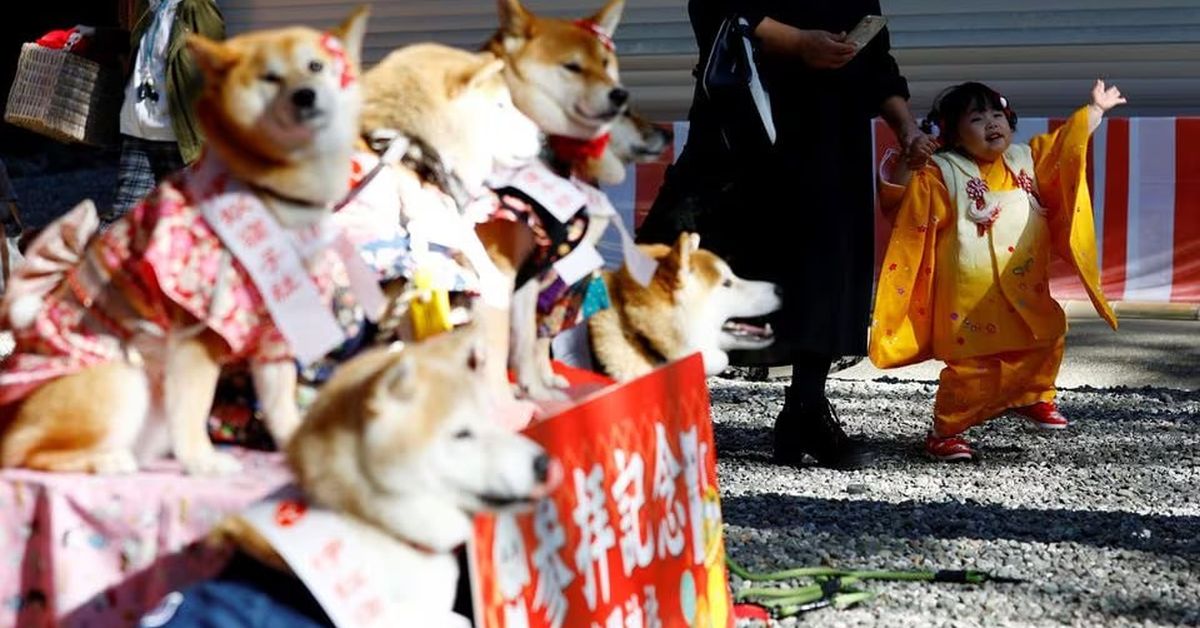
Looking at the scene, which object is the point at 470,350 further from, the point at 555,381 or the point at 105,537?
the point at 555,381

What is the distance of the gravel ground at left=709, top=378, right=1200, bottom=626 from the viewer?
4.00 meters

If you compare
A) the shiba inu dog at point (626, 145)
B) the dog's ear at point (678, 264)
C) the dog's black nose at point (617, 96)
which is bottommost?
the dog's ear at point (678, 264)

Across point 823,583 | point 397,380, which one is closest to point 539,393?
point 397,380

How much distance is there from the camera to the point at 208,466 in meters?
2.42

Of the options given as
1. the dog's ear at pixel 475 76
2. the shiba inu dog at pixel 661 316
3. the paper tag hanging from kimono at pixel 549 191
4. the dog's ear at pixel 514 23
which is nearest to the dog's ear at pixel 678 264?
the shiba inu dog at pixel 661 316

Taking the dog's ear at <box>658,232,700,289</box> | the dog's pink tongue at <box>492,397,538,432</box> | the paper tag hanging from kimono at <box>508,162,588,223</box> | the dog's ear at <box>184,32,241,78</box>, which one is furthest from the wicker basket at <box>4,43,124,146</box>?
the dog's ear at <box>184,32,241,78</box>

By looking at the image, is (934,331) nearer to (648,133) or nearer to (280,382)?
(648,133)

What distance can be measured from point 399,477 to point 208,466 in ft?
1.37

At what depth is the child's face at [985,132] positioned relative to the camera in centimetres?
554

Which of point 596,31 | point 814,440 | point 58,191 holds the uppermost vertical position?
point 596,31

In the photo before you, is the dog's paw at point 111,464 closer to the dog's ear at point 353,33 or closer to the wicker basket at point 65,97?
the dog's ear at point 353,33

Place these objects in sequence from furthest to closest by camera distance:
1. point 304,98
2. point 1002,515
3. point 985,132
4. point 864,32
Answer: point 985,132, point 1002,515, point 864,32, point 304,98

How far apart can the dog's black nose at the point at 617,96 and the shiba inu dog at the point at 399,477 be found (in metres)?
0.90

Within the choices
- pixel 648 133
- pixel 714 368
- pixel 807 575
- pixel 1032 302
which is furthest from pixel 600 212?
pixel 1032 302
